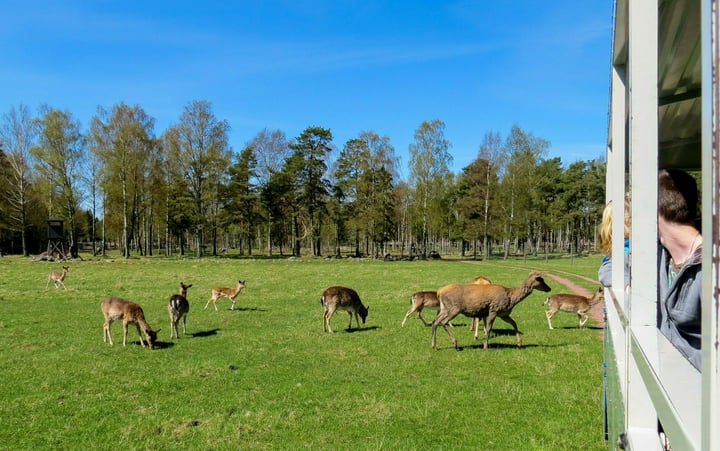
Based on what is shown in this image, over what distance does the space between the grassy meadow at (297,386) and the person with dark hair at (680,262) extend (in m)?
3.83

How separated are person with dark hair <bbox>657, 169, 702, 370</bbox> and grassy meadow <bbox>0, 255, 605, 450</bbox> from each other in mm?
3832

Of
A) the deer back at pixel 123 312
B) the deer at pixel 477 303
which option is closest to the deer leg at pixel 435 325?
the deer at pixel 477 303

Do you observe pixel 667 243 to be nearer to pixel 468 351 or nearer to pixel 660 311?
pixel 660 311

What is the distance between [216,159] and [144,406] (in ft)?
149

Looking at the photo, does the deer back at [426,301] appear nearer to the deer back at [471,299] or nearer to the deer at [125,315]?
the deer back at [471,299]

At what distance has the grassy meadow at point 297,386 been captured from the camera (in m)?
5.63

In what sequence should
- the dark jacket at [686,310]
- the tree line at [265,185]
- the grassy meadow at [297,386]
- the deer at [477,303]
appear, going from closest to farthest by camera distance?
the dark jacket at [686,310]
the grassy meadow at [297,386]
the deer at [477,303]
the tree line at [265,185]

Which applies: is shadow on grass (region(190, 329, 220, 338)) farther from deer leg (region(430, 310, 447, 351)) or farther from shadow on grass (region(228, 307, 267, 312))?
deer leg (region(430, 310, 447, 351))

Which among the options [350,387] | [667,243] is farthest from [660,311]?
[350,387]

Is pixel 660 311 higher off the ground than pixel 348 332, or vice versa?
pixel 660 311

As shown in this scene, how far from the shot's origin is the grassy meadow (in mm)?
5633

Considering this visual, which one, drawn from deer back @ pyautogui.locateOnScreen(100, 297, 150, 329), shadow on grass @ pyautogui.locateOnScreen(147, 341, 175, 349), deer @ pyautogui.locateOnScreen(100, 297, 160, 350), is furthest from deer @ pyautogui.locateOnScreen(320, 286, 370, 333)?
deer back @ pyautogui.locateOnScreen(100, 297, 150, 329)

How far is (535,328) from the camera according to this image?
12227 mm

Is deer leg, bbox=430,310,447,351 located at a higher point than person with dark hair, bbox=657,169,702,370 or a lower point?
lower
